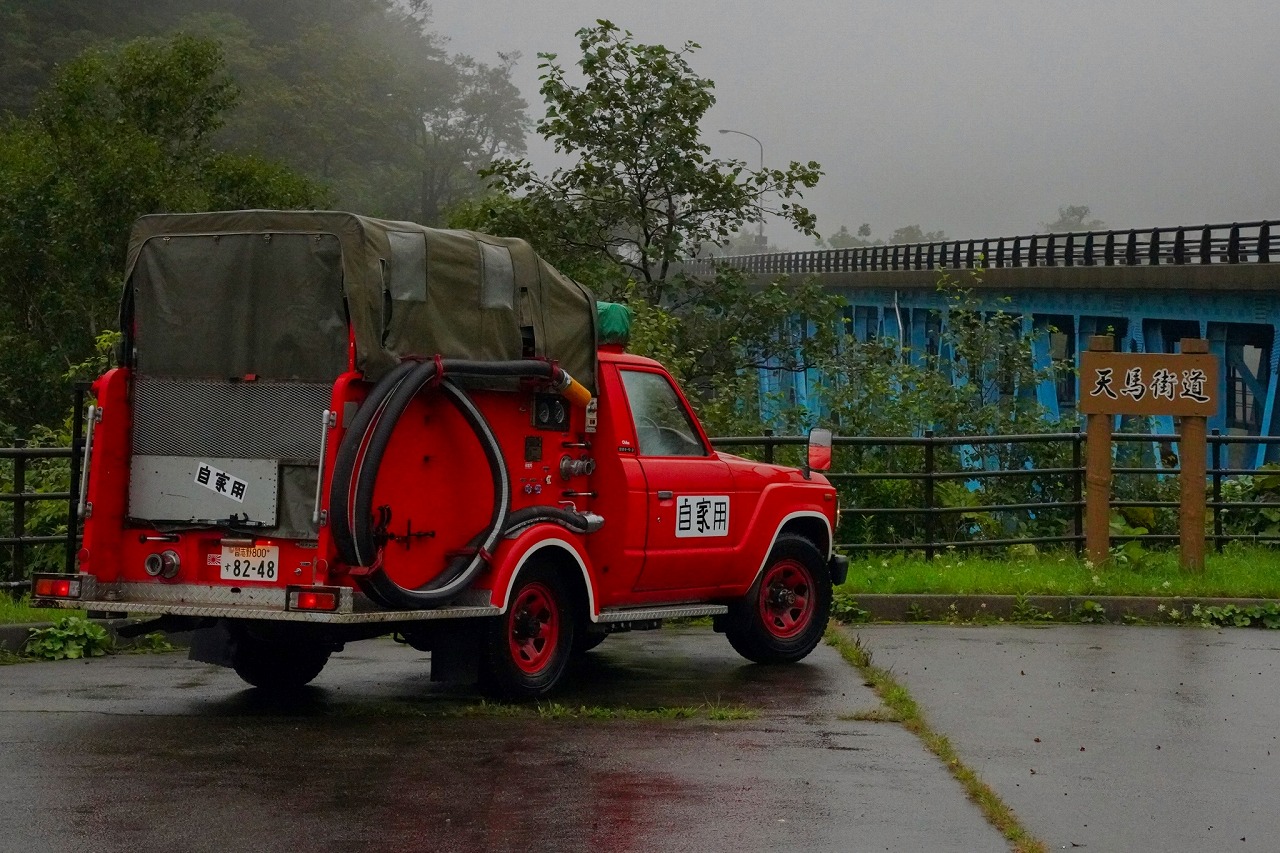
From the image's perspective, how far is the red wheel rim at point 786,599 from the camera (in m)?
11.0

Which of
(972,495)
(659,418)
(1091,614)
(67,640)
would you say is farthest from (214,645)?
(972,495)

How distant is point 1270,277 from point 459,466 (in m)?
24.3

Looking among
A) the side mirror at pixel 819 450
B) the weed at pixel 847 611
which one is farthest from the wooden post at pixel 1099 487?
the side mirror at pixel 819 450

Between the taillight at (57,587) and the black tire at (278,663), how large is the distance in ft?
3.34

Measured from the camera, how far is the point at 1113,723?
8.85 m

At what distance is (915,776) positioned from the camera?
7355mm

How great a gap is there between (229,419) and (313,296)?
0.78 metres

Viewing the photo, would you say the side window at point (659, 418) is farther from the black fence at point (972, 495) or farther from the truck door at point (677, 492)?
the black fence at point (972, 495)

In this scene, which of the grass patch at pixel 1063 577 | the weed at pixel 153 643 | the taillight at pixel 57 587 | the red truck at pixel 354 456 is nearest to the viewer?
the red truck at pixel 354 456

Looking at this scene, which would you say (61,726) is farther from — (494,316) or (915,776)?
(915,776)

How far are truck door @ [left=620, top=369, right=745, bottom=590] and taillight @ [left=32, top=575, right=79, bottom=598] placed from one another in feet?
10.4

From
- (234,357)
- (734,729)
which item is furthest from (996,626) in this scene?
(234,357)

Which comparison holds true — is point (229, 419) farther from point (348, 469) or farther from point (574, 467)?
point (574, 467)

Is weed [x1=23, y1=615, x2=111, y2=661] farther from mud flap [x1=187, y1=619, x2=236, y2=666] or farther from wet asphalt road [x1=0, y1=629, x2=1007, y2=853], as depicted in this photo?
mud flap [x1=187, y1=619, x2=236, y2=666]
